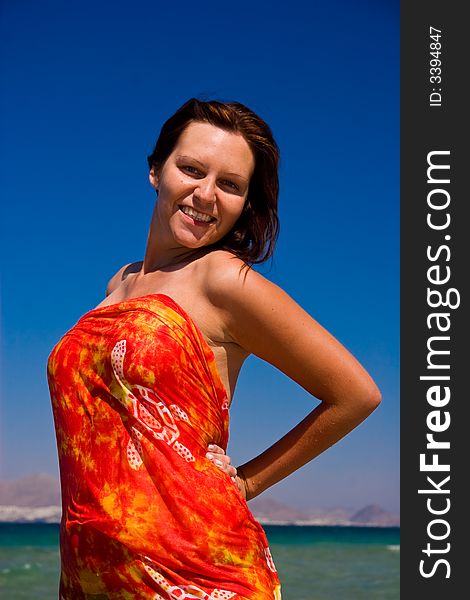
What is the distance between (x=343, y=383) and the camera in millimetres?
2389

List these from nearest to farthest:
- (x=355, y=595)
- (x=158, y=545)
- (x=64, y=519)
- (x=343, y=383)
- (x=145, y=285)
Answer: (x=158, y=545)
(x=64, y=519)
(x=343, y=383)
(x=145, y=285)
(x=355, y=595)

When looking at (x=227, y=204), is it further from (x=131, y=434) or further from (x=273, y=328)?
(x=131, y=434)

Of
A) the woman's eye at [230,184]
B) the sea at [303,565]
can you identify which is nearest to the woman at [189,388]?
the woman's eye at [230,184]

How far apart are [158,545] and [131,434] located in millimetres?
255

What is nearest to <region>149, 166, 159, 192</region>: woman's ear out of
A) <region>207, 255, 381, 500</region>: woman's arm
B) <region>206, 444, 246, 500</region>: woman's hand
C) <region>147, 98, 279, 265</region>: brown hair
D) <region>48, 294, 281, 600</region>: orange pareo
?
<region>147, 98, 279, 265</region>: brown hair

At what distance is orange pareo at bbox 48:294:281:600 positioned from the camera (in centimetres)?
206

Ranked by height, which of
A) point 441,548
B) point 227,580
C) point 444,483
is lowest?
point 227,580

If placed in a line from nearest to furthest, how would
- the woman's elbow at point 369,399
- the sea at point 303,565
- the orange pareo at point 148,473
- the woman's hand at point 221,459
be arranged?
1. the orange pareo at point 148,473
2. the woman's hand at point 221,459
3. the woman's elbow at point 369,399
4. the sea at point 303,565

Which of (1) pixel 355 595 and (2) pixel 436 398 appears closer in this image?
(2) pixel 436 398

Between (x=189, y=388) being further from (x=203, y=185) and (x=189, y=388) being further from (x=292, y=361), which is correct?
(x=203, y=185)

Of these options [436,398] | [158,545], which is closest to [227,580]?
[158,545]

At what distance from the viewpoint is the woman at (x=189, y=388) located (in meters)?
2.08

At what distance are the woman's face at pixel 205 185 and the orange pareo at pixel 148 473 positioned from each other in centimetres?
31

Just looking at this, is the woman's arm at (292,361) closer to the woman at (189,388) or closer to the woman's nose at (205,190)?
the woman at (189,388)
